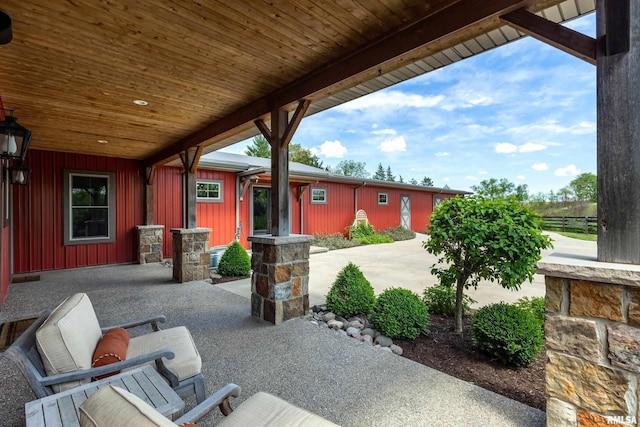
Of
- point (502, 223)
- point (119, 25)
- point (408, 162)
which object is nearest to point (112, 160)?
point (119, 25)

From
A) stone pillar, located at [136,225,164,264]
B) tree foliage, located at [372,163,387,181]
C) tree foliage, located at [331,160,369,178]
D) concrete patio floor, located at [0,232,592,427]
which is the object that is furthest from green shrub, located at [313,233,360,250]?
tree foliage, located at [372,163,387,181]

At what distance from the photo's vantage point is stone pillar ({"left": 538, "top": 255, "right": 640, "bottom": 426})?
1.45 meters

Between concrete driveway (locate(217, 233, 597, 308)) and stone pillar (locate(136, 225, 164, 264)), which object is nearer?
concrete driveway (locate(217, 233, 597, 308))

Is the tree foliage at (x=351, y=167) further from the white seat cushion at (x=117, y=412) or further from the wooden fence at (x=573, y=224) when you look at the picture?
the white seat cushion at (x=117, y=412)

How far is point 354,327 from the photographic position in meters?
3.45

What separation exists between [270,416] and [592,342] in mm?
1596

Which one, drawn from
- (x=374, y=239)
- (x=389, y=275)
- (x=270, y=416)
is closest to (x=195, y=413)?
(x=270, y=416)

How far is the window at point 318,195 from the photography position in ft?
37.5

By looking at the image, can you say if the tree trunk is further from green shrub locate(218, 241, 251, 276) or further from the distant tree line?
the distant tree line

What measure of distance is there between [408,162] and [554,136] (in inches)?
871

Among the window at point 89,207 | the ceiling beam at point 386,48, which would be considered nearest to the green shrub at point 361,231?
the window at point 89,207

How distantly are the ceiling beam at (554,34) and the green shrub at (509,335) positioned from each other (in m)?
1.99

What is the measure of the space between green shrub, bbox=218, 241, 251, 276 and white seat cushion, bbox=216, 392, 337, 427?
496cm

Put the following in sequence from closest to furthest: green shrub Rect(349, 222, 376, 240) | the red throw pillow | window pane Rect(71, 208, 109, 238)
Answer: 1. the red throw pillow
2. window pane Rect(71, 208, 109, 238)
3. green shrub Rect(349, 222, 376, 240)
